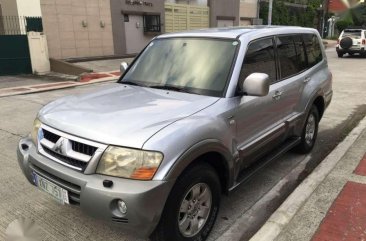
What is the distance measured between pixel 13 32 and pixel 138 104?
46.5 ft

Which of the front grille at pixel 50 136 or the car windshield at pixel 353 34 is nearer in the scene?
the front grille at pixel 50 136

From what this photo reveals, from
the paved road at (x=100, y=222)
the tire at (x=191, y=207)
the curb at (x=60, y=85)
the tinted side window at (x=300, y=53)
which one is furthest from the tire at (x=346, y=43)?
the tire at (x=191, y=207)

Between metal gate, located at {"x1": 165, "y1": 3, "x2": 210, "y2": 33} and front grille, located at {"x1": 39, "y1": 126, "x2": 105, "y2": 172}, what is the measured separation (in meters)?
18.8

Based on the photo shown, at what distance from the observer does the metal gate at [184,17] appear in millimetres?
21467

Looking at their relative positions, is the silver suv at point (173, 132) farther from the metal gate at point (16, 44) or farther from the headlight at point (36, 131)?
the metal gate at point (16, 44)

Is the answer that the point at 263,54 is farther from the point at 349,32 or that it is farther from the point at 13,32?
the point at 349,32

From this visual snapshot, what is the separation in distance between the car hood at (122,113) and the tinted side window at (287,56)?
1.48 metres

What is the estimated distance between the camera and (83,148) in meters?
2.72

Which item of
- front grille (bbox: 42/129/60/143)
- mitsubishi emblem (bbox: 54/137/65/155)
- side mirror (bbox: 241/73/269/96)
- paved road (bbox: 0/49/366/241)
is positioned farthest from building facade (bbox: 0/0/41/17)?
side mirror (bbox: 241/73/269/96)

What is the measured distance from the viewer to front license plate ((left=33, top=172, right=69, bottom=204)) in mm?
2756

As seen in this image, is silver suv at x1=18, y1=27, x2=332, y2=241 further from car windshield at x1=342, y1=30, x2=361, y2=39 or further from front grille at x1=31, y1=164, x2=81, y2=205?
car windshield at x1=342, y1=30, x2=361, y2=39

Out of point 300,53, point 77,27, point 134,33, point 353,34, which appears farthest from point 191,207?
point 353,34

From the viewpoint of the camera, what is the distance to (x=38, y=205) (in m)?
3.77

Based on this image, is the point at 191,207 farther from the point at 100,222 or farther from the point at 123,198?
the point at 100,222
